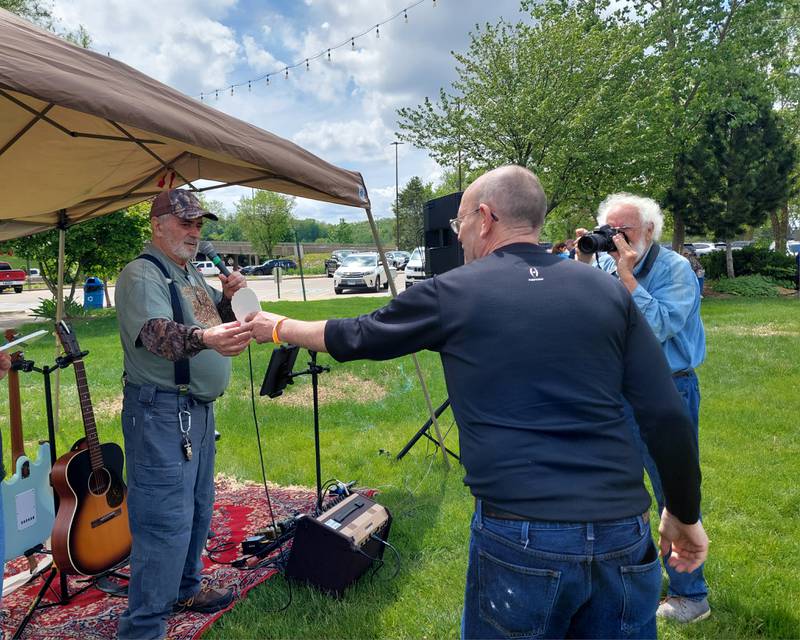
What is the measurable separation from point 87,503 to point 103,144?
2074 mm

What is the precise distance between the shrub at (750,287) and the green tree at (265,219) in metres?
39.2

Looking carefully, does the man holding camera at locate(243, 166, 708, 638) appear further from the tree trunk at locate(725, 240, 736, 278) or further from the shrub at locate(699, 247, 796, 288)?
the shrub at locate(699, 247, 796, 288)

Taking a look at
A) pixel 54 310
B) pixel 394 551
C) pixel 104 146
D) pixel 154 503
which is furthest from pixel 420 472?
pixel 54 310

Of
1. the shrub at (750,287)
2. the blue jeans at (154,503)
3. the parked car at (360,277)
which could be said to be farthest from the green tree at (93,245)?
the shrub at (750,287)

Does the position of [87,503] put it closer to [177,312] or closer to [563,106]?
[177,312]

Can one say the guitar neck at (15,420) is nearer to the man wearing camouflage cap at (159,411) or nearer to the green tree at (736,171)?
the man wearing camouflage cap at (159,411)

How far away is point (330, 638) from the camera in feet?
9.15

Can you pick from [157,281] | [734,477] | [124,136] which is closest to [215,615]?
[157,281]

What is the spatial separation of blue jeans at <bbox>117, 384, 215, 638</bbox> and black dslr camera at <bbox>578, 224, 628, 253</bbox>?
1.97 m

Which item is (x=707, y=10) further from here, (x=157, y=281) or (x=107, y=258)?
(x=157, y=281)

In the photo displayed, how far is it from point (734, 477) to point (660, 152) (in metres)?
16.1

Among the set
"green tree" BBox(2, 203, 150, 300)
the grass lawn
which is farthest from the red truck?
the grass lawn

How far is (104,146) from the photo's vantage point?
11.2 feet

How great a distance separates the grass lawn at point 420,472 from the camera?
115 inches
